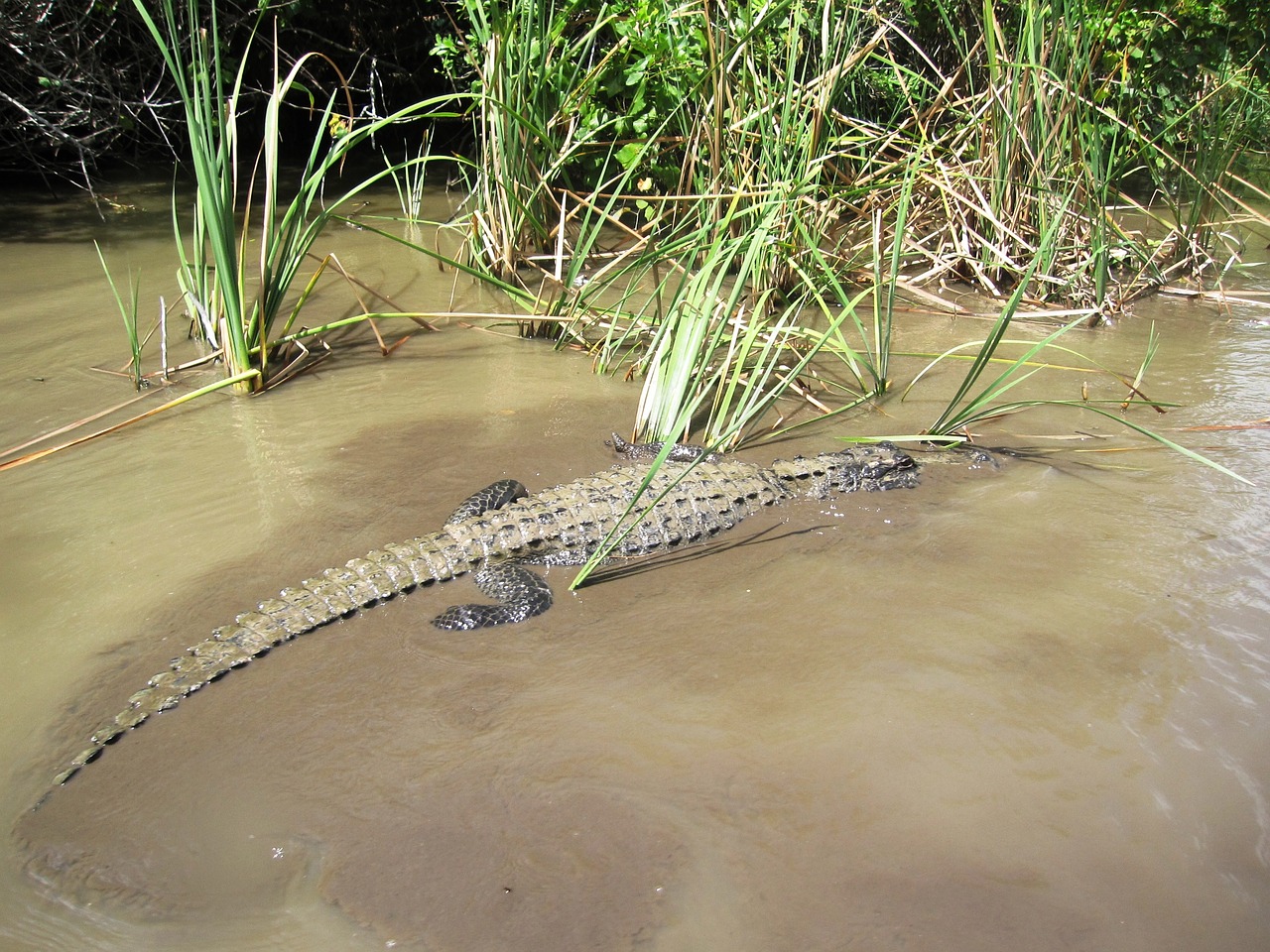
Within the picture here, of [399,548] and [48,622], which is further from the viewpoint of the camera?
[399,548]

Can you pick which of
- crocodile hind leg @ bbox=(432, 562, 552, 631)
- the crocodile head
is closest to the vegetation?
the crocodile head

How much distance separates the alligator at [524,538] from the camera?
297 cm

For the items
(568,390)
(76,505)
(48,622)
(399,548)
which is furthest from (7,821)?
(568,390)

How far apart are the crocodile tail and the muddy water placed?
6 centimetres

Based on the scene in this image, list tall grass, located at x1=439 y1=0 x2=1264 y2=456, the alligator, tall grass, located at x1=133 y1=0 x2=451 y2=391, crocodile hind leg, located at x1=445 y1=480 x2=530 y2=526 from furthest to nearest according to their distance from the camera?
tall grass, located at x1=439 y1=0 x2=1264 y2=456 < tall grass, located at x1=133 y1=0 x2=451 y2=391 < crocodile hind leg, located at x1=445 y1=480 x2=530 y2=526 < the alligator

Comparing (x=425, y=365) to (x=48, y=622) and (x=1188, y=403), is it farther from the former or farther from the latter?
(x=1188, y=403)

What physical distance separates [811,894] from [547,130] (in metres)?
4.84

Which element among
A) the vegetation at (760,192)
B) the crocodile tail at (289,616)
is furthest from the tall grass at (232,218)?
the crocodile tail at (289,616)

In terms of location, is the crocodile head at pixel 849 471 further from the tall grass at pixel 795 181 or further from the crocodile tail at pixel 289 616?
the crocodile tail at pixel 289 616

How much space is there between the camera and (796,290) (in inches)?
227

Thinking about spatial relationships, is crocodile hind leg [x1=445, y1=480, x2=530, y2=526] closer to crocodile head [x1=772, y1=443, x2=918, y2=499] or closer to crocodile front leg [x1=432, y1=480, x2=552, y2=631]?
crocodile front leg [x1=432, y1=480, x2=552, y2=631]

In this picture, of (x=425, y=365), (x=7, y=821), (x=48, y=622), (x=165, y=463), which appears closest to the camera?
(x=7, y=821)

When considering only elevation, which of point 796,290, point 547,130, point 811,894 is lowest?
point 811,894

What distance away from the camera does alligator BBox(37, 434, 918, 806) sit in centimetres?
297
